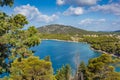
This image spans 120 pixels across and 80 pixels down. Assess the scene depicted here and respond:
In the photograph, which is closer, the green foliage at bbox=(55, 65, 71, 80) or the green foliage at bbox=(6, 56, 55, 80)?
the green foliage at bbox=(6, 56, 55, 80)

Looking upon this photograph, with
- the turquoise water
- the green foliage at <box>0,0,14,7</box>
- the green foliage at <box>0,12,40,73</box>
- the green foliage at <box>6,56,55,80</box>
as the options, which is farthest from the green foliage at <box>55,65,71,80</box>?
the green foliage at <box>0,0,14,7</box>

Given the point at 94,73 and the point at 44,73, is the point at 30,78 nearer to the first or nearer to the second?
the point at 44,73

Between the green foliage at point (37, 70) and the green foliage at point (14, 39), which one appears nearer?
the green foliage at point (14, 39)

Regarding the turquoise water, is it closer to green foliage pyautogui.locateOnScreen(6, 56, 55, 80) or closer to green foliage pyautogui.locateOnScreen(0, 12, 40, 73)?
green foliage pyautogui.locateOnScreen(6, 56, 55, 80)

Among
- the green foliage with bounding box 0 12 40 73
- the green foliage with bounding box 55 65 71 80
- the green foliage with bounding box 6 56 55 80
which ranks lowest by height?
the green foliage with bounding box 55 65 71 80

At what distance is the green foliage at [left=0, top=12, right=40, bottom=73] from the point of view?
27.6 feet

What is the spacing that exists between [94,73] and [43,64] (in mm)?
9299

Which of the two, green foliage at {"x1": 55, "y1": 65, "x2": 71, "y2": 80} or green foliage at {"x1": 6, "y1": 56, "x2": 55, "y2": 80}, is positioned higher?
green foliage at {"x1": 6, "y1": 56, "x2": 55, "y2": 80}

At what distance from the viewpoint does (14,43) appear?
848cm

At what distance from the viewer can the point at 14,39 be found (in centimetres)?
848

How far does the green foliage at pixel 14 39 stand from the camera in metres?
8.43

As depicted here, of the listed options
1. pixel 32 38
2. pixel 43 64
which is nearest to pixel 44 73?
pixel 43 64

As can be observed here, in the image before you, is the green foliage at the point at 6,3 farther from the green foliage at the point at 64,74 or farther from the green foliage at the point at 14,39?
the green foliage at the point at 64,74

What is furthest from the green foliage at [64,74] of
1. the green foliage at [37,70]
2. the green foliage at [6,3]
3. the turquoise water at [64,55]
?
the green foliage at [6,3]
